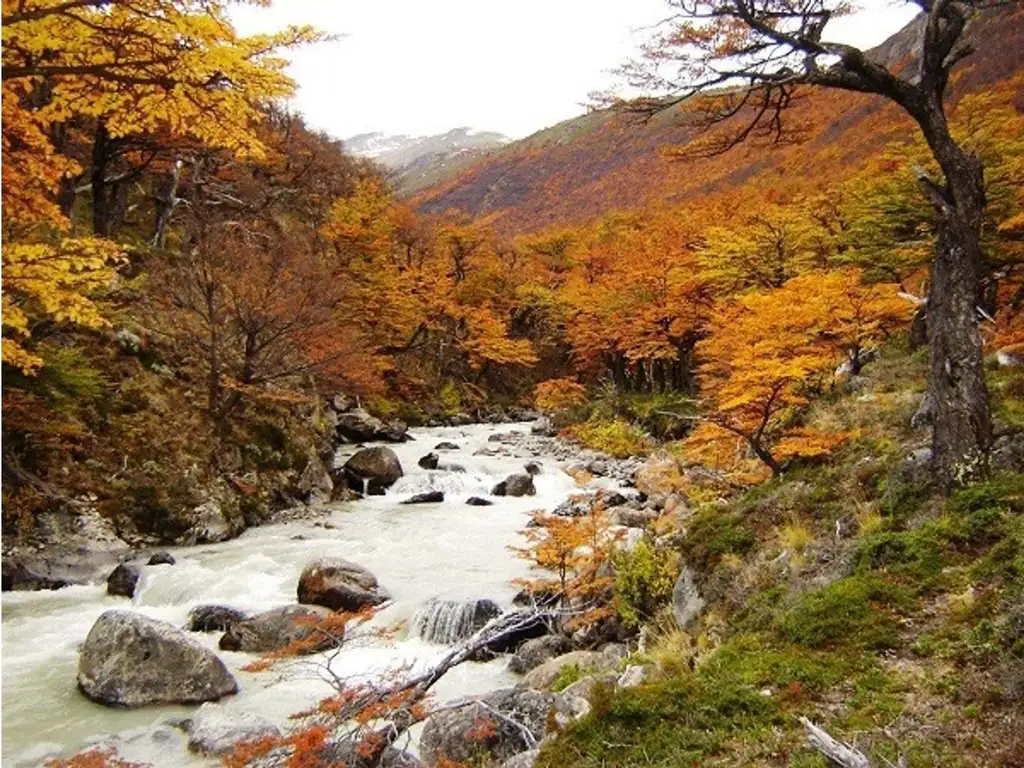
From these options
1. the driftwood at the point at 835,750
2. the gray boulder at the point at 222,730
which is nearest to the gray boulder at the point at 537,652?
the gray boulder at the point at 222,730

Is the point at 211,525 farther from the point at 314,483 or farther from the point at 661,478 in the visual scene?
the point at 661,478

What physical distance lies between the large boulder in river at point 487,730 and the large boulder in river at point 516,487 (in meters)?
14.1

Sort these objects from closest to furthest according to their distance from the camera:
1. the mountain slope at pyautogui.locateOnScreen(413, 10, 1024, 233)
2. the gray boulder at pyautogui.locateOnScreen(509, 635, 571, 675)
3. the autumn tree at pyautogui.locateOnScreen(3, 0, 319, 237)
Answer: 1. the autumn tree at pyautogui.locateOnScreen(3, 0, 319, 237)
2. the gray boulder at pyautogui.locateOnScreen(509, 635, 571, 675)
3. the mountain slope at pyautogui.locateOnScreen(413, 10, 1024, 233)

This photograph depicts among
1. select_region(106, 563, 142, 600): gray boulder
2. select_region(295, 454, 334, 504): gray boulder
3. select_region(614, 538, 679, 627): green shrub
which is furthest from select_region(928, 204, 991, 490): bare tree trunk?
select_region(295, 454, 334, 504): gray boulder

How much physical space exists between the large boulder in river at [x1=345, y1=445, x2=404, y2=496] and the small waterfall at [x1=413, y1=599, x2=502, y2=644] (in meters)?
10.0

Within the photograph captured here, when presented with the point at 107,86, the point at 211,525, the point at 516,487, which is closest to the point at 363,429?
the point at 516,487

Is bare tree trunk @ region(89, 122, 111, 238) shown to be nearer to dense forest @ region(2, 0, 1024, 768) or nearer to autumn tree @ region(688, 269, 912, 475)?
dense forest @ region(2, 0, 1024, 768)

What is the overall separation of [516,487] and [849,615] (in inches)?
615

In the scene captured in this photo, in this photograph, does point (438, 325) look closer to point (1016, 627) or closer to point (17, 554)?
point (17, 554)

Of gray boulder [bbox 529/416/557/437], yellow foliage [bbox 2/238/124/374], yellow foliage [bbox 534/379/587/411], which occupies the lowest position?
gray boulder [bbox 529/416/557/437]

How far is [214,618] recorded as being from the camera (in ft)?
36.3

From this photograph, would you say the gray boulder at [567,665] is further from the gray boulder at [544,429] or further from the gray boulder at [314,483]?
the gray boulder at [544,429]

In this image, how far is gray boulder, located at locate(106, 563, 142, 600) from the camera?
1213 centimetres

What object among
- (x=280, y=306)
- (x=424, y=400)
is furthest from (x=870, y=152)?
(x=280, y=306)
